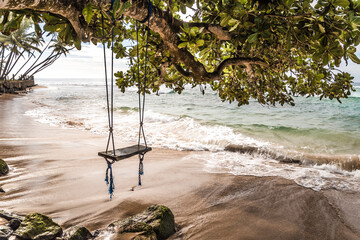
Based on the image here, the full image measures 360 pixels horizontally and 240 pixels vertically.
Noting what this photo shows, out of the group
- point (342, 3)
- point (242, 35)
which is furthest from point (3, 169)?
point (342, 3)

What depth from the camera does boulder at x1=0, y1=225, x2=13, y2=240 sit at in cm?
224

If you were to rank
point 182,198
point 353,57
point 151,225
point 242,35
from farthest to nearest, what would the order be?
1. point 182,198
2. point 151,225
3. point 242,35
4. point 353,57

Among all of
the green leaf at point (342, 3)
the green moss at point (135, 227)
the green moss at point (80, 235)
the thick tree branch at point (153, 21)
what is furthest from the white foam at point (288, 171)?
the green leaf at point (342, 3)

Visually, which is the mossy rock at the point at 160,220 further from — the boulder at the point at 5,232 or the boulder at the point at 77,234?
the boulder at the point at 5,232

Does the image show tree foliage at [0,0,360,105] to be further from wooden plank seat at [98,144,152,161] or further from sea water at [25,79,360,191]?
sea water at [25,79,360,191]

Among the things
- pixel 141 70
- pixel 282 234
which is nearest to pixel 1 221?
pixel 141 70

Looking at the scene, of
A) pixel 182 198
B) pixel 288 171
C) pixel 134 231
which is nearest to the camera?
pixel 134 231

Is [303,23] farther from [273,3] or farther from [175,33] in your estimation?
[175,33]

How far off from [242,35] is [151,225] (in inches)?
84.6

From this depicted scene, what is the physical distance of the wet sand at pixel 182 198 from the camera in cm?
299

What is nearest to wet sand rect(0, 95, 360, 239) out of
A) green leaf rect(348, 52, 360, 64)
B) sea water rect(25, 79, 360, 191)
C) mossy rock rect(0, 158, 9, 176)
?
mossy rock rect(0, 158, 9, 176)

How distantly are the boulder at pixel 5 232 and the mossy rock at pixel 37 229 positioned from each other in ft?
0.23

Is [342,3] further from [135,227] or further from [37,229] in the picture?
[37,229]

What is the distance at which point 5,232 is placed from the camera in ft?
7.56
